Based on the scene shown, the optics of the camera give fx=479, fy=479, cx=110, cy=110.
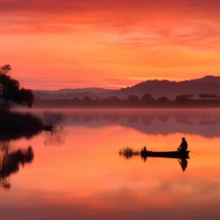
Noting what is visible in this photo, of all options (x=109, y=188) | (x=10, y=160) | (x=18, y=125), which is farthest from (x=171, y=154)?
(x=18, y=125)

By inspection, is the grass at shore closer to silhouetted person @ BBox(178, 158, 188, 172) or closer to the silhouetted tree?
the silhouetted tree

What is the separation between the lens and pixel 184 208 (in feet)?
67.9

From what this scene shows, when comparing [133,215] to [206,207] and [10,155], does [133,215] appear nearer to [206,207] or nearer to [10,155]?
[206,207]

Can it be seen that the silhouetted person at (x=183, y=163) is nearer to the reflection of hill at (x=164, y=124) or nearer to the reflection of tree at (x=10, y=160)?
the reflection of tree at (x=10, y=160)

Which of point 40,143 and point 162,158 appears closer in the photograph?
point 162,158

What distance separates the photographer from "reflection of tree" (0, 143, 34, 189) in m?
27.8

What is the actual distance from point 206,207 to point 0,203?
9.07 metres

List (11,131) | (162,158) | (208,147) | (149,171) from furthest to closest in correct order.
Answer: (11,131) < (208,147) < (162,158) < (149,171)

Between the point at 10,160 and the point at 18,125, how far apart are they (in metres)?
28.1

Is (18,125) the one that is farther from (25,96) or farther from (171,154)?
(171,154)

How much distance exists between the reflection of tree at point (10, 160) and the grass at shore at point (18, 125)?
12042 mm

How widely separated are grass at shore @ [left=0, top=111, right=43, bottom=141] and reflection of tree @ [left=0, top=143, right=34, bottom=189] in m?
12.0

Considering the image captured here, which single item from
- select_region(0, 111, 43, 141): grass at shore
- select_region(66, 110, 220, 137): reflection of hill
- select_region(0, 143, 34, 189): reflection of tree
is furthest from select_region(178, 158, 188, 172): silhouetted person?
select_region(66, 110, 220, 137): reflection of hill

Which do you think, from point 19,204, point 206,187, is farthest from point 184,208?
point 19,204
